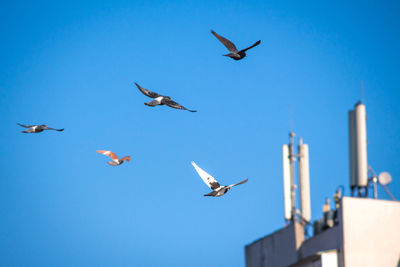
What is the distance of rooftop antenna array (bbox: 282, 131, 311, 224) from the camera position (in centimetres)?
4078

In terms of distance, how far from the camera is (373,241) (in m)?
37.0

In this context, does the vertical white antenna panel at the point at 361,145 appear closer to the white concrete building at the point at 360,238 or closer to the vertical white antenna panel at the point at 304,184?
the white concrete building at the point at 360,238

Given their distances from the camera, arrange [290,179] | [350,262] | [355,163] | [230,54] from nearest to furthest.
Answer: [230,54], [350,262], [355,163], [290,179]

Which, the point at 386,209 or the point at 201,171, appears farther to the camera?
the point at 386,209

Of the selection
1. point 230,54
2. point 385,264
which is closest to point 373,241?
point 385,264

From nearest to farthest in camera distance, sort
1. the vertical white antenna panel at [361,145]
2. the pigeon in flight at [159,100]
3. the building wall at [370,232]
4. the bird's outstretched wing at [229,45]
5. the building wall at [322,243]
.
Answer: the bird's outstretched wing at [229,45]
the pigeon in flight at [159,100]
the building wall at [370,232]
the building wall at [322,243]
the vertical white antenna panel at [361,145]

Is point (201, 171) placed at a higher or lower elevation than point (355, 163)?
lower

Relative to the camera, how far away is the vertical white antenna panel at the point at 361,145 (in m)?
38.7

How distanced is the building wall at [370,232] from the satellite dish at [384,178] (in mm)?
1947

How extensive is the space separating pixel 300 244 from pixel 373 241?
13.8 ft

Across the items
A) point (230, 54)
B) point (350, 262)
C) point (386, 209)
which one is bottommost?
point (350, 262)

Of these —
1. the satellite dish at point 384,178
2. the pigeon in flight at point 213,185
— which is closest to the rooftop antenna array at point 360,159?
the satellite dish at point 384,178

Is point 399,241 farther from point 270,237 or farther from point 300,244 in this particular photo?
point 270,237

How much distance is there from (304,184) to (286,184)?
1.35m
